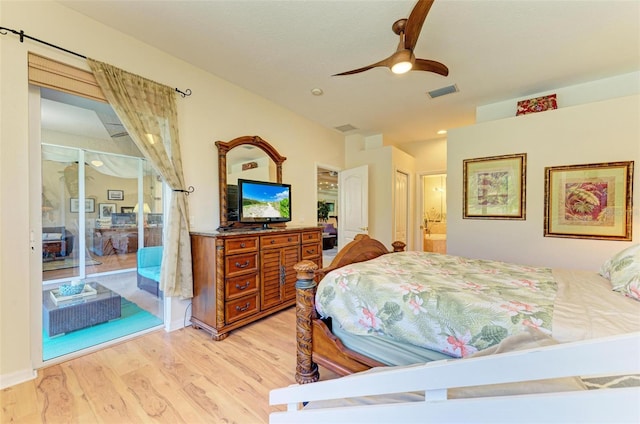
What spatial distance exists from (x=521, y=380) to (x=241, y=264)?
2492mm

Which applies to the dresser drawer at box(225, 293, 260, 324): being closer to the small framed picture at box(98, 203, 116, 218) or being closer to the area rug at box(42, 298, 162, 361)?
the area rug at box(42, 298, 162, 361)

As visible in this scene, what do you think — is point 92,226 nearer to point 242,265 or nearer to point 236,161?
point 242,265

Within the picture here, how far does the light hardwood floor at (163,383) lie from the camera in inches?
63.2

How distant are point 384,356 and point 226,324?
5.45ft

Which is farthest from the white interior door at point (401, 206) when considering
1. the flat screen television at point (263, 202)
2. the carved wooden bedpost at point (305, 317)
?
the carved wooden bedpost at point (305, 317)

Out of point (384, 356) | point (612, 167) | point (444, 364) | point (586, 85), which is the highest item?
point (586, 85)

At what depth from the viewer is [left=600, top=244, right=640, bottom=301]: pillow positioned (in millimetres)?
1407

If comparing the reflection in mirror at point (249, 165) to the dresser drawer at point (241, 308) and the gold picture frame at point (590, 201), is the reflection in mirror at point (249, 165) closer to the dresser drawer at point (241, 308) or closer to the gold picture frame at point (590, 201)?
the dresser drawer at point (241, 308)

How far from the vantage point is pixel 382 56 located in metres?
2.71

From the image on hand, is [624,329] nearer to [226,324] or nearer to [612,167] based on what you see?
[226,324]

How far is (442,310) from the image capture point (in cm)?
133

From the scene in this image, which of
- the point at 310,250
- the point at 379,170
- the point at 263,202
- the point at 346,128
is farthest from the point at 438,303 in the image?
the point at 346,128

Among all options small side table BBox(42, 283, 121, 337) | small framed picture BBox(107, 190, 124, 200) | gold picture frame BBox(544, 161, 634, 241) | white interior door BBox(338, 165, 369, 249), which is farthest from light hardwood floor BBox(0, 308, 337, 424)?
gold picture frame BBox(544, 161, 634, 241)

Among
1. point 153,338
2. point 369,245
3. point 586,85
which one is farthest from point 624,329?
point 586,85
